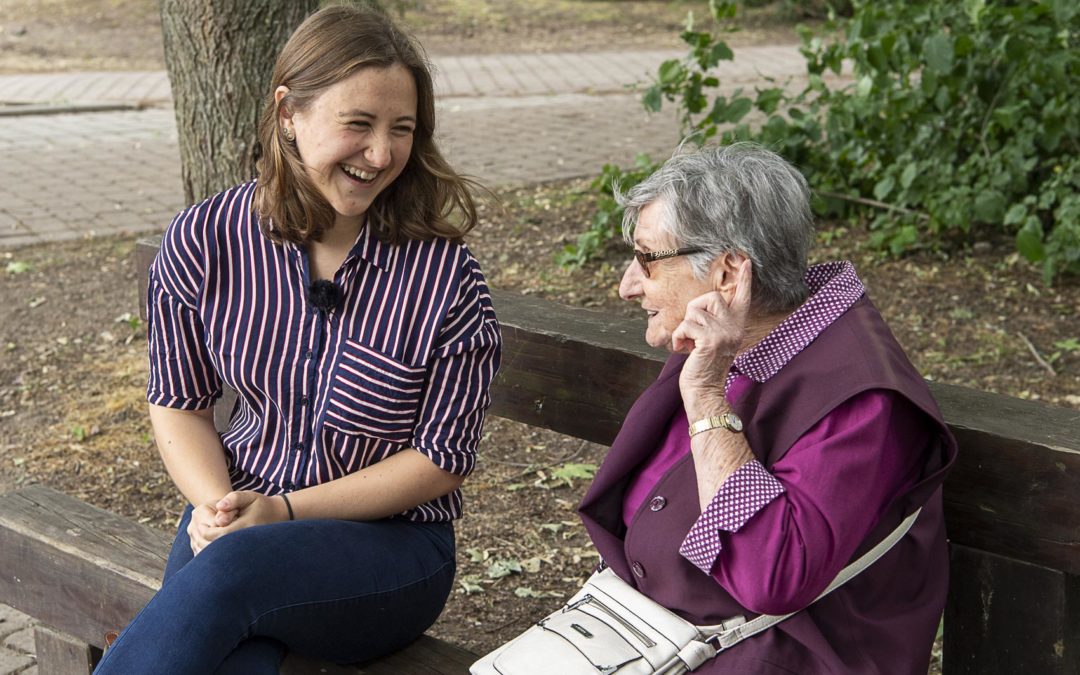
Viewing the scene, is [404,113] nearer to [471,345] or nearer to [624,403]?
[471,345]

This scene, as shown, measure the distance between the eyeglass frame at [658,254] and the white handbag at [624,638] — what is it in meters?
0.53

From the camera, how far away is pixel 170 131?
10023 mm

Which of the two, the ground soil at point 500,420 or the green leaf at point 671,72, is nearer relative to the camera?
the ground soil at point 500,420

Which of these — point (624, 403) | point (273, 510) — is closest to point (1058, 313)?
point (624, 403)

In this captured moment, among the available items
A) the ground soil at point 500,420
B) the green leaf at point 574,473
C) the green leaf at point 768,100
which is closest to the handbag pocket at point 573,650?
the ground soil at point 500,420

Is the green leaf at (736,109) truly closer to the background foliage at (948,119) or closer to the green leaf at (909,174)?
the background foliage at (948,119)

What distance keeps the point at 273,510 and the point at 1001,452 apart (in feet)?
4.17

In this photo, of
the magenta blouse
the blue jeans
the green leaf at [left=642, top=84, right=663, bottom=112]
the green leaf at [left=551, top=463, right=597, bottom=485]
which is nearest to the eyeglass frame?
the magenta blouse

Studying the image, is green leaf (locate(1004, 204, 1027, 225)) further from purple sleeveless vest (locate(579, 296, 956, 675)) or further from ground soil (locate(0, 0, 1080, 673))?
purple sleeveless vest (locate(579, 296, 956, 675))

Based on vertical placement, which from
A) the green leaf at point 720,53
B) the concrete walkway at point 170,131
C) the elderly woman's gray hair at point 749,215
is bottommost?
the concrete walkway at point 170,131

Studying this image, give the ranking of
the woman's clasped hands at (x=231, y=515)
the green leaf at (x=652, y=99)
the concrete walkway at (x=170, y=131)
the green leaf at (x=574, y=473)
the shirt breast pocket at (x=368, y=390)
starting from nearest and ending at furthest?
the woman's clasped hands at (x=231, y=515)
the shirt breast pocket at (x=368, y=390)
the green leaf at (x=574, y=473)
the green leaf at (x=652, y=99)
the concrete walkway at (x=170, y=131)

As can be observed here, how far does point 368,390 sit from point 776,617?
2.87ft

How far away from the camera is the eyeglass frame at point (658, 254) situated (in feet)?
6.77

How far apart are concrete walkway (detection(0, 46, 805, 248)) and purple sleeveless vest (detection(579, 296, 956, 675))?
3.38m
